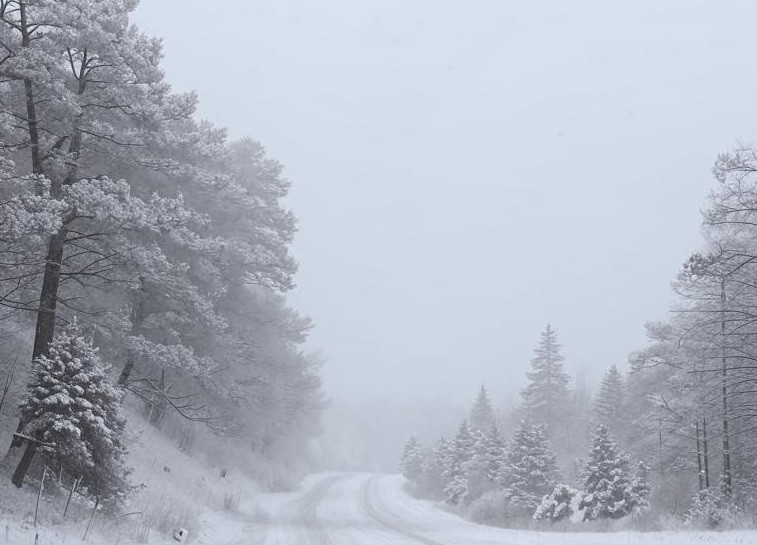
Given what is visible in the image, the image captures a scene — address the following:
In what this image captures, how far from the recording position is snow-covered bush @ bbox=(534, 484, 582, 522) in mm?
24125

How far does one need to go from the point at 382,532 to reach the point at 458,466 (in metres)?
24.0

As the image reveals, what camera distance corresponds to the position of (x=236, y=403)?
27.5 meters

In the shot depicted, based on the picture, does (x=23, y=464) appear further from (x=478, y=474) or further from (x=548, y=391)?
(x=548, y=391)

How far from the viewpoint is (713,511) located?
16703mm

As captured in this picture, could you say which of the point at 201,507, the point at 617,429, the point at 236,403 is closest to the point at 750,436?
the point at 201,507

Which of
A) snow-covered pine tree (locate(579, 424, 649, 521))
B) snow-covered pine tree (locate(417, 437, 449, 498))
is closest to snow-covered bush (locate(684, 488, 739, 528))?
snow-covered pine tree (locate(579, 424, 649, 521))

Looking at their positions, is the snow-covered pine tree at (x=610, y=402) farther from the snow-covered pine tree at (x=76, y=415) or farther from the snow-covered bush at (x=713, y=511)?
the snow-covered pine tree at (x=76, y=415)

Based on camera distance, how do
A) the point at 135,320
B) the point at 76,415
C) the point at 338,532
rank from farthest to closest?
the point at 135,320 → the point at 338,532 → the point at 76,415

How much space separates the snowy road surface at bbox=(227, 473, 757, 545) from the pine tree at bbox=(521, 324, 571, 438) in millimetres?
33632

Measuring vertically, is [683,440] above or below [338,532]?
above

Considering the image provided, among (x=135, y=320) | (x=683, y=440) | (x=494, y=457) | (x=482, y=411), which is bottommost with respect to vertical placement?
(x=494, y=457)

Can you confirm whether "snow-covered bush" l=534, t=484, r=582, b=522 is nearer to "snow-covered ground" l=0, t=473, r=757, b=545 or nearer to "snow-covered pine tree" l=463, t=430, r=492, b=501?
"snow-covered ground" l=0, t=473, r=757, b=545

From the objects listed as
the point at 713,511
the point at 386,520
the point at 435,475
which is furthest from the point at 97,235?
the point at 435,475

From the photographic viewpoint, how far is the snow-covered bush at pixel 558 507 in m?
24.1
